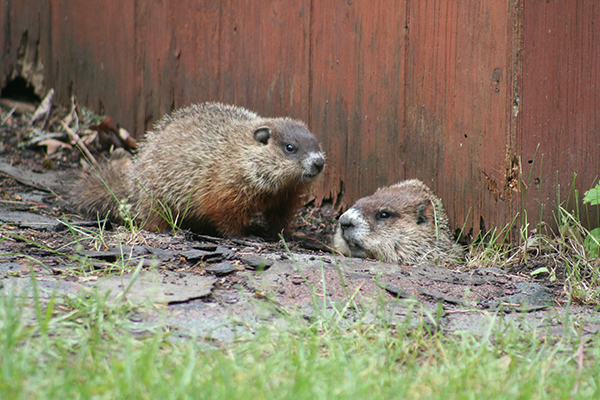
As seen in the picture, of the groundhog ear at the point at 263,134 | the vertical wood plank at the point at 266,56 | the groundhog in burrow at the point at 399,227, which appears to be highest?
the vertical wood plank at the point at 266,56

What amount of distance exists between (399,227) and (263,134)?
141 centimetres

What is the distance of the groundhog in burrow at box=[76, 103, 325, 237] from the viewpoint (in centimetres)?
520

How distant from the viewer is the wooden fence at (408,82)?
4168 mm

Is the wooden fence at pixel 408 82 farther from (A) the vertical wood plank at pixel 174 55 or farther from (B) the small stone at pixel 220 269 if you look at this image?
(B) the small stone at pixel 220 269

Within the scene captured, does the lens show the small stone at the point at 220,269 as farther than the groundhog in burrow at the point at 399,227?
No

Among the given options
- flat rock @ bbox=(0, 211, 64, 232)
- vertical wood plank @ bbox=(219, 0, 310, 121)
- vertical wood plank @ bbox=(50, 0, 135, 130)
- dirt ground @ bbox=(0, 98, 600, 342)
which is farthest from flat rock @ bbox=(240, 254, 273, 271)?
vertical wood plank @ bbox=(50, 0, 135, 130)

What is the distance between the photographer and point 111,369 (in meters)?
2.09

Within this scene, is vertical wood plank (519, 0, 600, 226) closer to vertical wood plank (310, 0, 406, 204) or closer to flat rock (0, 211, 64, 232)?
vertical wood plank (310, 0, 406, 204)

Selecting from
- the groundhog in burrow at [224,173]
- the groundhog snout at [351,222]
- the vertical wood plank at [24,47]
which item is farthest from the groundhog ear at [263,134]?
the vertical wood plank at [24,47]

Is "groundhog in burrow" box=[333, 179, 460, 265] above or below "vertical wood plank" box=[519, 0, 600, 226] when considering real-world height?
below

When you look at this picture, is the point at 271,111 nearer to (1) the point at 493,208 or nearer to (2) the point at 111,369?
(1) the point at 493,208

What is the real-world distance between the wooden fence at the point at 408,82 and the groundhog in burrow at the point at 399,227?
131mm

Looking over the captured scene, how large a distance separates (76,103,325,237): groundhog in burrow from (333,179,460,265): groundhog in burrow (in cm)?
60

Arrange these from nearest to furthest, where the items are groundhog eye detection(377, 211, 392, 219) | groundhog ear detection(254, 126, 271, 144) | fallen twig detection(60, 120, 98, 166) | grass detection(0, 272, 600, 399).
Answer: grass detection(0, 272, 600, 399) < groundhog eye detection(377, 211, 392, 219) < groundhog ear detection(254, 126, 271, 144) < fallen twig detection(60, 120, 98, 166)
